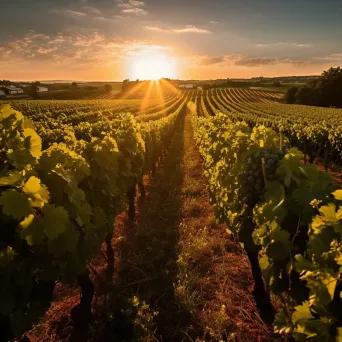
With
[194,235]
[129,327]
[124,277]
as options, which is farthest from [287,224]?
[194,235]

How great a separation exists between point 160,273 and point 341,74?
78232 millimetres

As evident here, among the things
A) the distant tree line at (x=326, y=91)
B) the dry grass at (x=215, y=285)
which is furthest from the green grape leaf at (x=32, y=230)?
the distant tree line at (x=326, y=91)

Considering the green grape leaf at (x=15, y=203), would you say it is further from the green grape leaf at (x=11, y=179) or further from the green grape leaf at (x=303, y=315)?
the green grape leaf at (x=303, y=315)

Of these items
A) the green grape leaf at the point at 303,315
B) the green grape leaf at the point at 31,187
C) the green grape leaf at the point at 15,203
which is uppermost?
the green grape leaf at the point at 31,187

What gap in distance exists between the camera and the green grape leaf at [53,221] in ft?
9.84

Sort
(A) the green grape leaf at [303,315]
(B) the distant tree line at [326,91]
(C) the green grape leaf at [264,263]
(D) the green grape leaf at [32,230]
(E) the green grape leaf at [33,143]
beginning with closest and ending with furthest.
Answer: (A) the green grape leaf at [303,315] < (D) the green grape leaf at [32,230] < (C) the green grape leaf at [264,263] < (E) the green grape leaf at [33,143] < (B) the distant tree line at [326,91]

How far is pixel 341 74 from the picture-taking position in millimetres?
69438

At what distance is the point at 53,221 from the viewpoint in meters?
3.04

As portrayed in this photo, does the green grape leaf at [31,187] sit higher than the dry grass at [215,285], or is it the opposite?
the green grape leaf at [31,187]

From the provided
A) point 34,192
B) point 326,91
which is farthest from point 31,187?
point 326,91

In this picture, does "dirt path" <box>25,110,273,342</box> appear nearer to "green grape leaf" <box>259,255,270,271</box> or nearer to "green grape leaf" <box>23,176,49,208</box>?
"green grape leaf" <box>259,255,270,271</box>

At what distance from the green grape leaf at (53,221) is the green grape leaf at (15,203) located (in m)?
0.22

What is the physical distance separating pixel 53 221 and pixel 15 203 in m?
0.40

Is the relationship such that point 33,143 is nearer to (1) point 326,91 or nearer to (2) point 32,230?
(2) point 32,230
